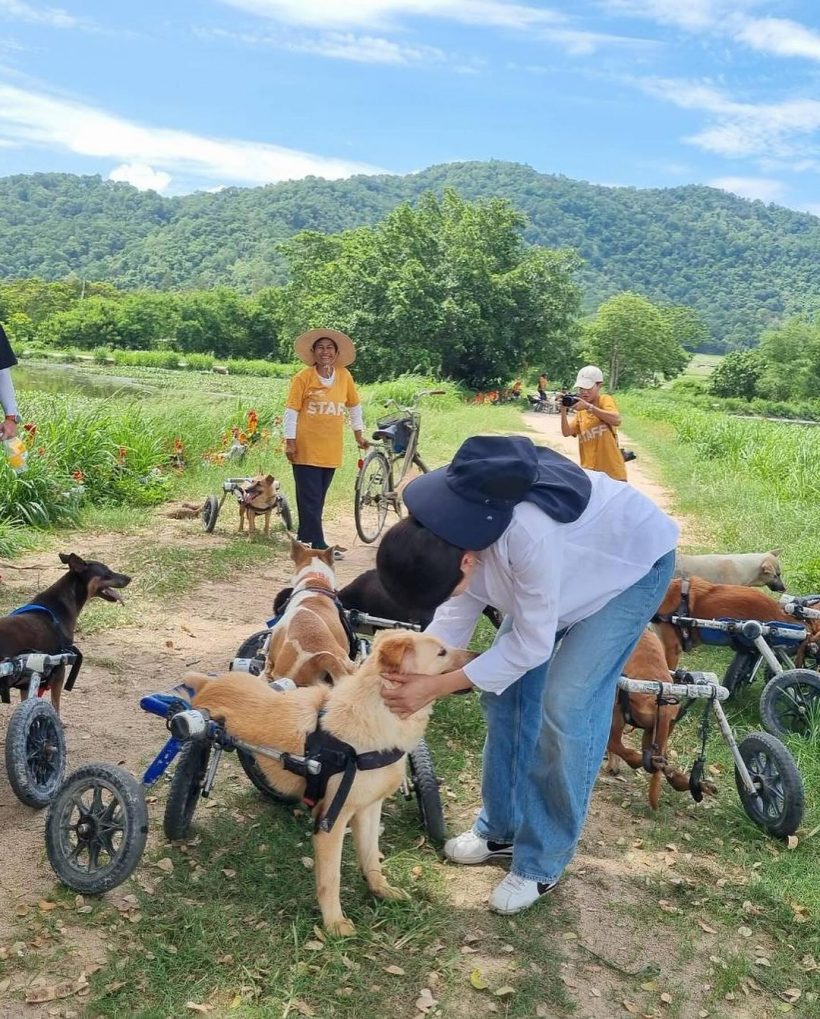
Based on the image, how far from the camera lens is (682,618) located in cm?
530

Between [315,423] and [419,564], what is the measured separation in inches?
230

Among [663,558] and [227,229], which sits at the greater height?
[227,229]

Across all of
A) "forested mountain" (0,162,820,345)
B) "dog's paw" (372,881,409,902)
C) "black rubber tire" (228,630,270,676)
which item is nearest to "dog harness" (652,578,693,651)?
"black rubber tire" (228,630,270,676)

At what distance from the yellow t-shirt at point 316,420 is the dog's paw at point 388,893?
17.2 feet

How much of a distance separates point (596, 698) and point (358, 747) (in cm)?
87

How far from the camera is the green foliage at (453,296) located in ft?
138

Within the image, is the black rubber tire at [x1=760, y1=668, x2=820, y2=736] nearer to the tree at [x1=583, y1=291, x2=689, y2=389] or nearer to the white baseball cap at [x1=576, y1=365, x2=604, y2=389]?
the white baseball cap at [x1=576, y1=365, x2=604, y2=389]

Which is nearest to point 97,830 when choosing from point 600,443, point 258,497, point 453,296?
point 600,443

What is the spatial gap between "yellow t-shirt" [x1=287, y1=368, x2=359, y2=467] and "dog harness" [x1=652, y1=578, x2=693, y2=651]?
3.76 meters

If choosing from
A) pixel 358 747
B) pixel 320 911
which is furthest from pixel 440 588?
pixel 320 911

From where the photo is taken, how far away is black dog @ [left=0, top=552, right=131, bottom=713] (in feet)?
14.2

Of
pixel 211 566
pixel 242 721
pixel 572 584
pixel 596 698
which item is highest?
pixel 572 584

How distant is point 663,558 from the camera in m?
3.22

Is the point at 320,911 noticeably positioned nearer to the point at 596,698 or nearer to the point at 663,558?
the point at 596,698
